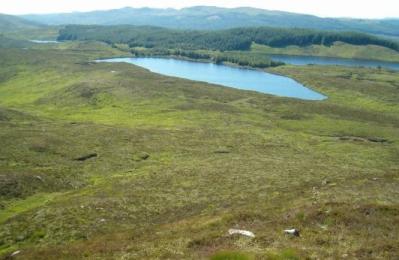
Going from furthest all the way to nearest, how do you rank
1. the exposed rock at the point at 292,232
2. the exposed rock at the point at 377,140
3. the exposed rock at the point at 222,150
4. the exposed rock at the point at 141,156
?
the exposed rock at the point at 377,140
the exposed rock at the point at 222,150
the exposed rock at the point at 141,156
the exposed rock at the point at 292,232

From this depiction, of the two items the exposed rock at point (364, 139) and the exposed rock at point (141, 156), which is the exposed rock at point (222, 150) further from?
the exposed rock at point (364, 139)

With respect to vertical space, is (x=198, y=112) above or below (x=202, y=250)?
below

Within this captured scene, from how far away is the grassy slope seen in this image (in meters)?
32.1

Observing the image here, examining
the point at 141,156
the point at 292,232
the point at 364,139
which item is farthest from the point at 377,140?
the point at 292,232

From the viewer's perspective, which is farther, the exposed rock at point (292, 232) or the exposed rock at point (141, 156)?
the exposed rock at point (141, 156)

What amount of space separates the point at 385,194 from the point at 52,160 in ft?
171

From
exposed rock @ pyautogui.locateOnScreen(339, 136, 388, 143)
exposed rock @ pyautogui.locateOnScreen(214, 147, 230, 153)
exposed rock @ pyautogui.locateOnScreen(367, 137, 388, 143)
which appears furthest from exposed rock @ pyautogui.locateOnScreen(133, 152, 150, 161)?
exposed rock @ pyautogui.locateOnScreen(367, 137, 388, 143)

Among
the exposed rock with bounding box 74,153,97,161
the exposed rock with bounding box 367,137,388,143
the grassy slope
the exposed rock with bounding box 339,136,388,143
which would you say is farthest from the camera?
the exposed rock with bounding box 367,137,388,143

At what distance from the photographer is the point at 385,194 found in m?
46.9

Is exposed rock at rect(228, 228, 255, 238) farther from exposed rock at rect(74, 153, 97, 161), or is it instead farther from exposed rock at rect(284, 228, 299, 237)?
exposed rock at rect(74, 153, 97, 161)

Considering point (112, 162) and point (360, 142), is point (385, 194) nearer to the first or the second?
point (112, 162)

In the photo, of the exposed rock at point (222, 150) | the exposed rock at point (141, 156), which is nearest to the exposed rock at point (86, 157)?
the exposed rock at point (141, 156)

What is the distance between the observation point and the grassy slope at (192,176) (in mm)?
32125

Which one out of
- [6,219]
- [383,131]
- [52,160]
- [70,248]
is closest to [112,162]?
[52,160]
